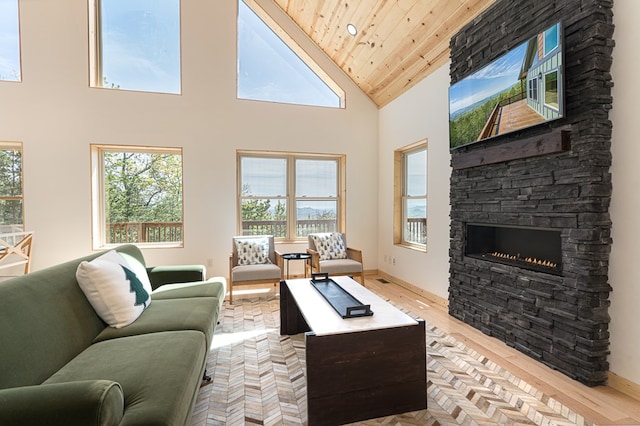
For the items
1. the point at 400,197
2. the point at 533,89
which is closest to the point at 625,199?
the point at 533,89

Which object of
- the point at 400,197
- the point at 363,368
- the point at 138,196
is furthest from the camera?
the point at 400,197

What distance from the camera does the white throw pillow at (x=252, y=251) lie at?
14.3ft

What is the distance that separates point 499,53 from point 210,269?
4416 millimetres

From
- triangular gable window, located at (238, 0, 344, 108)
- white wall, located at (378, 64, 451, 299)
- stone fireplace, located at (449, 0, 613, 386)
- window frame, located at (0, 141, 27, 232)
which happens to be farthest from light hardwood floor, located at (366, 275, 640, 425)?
window frame, located at (0, 141, 27, 232)

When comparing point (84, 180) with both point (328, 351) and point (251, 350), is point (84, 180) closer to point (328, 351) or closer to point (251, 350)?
point (251, 350)

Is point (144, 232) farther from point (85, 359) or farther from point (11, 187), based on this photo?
point (85, 359)

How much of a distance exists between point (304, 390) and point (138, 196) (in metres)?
3.97

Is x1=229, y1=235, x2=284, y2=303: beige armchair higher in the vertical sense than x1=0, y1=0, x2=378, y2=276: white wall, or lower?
lower

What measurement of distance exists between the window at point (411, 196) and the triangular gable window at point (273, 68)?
5.21 feet

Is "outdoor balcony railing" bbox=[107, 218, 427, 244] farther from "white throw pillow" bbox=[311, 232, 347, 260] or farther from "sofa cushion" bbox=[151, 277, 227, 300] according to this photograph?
"sofa cushion" bbox=[151, 277, 227, 300]

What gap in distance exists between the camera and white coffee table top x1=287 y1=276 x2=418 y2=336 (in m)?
1.85

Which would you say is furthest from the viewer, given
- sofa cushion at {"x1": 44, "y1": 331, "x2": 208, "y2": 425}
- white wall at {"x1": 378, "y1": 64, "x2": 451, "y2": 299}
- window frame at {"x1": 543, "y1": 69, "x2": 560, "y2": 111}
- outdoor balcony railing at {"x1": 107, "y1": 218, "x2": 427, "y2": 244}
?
outdoor balcony railing at {"x1": 107, "y1": 218, "x2": 427, "y2": 244}

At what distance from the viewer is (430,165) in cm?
406

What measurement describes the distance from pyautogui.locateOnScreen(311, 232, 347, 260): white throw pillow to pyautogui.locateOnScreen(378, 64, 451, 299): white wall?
0.88 meters
